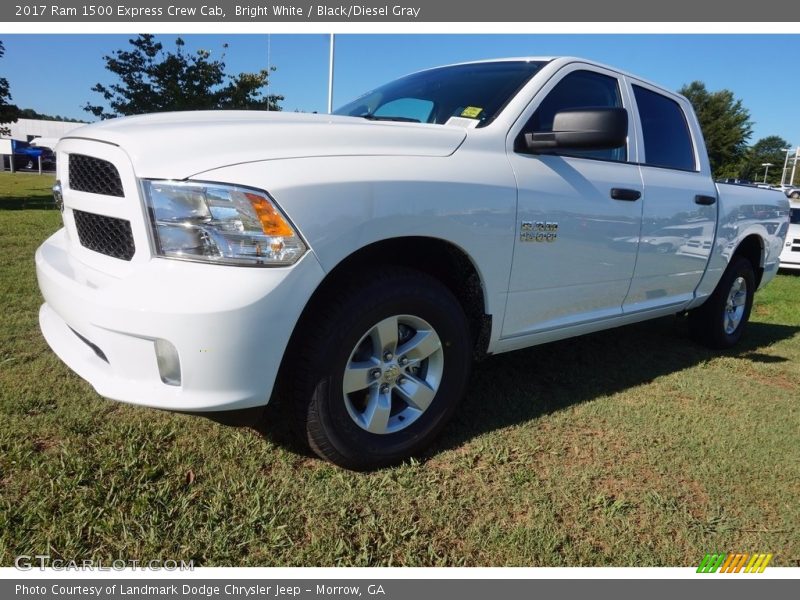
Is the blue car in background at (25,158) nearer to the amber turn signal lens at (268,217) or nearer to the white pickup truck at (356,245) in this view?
the white pickup truck at (356,245)

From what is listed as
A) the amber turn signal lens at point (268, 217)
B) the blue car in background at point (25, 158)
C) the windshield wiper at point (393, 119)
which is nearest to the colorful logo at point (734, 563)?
the amber turn signal lens at point (268, 217)

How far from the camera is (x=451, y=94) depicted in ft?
9.84

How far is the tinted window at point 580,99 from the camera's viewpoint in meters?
2.85

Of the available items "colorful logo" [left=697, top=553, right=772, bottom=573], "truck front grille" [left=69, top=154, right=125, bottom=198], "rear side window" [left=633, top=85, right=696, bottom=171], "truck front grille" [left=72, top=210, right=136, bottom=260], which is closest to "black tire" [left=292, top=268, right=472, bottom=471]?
"truck front grille" [left=72, top=210, right=136, bottom=260]

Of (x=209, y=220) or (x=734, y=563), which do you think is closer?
(x=209, y=220)

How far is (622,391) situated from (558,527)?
65.3 inches

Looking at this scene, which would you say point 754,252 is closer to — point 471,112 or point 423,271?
point 471,112

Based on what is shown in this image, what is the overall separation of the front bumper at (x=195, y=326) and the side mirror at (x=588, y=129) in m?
1.35

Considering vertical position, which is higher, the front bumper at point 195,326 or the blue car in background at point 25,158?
the blue car in background at point 25,158

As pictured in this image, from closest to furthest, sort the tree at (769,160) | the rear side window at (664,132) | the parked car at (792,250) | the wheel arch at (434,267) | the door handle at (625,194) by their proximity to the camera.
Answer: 1. the wheel arch at (434,267)
2. the door handle at (625,194)
3. the rear side window at (664,132)
4. the parked car at (792,250)
5. the tree at (769,160)

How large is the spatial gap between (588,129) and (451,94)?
33.1 inches

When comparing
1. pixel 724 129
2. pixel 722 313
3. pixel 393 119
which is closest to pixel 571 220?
pixel 393 119

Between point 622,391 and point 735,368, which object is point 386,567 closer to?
point 622,391

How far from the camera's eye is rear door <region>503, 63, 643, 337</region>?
2650 millimetres
